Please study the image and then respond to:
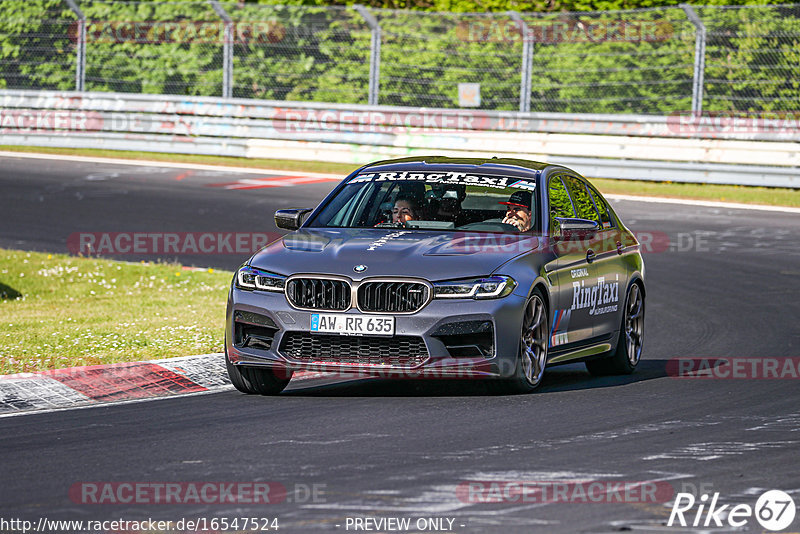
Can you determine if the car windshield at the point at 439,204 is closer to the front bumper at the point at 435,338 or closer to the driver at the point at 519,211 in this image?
the driver at the point at 519,211

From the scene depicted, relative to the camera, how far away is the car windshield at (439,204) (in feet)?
33.6

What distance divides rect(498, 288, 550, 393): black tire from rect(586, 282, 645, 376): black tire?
1329 mm

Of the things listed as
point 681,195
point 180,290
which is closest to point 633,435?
point 180,290

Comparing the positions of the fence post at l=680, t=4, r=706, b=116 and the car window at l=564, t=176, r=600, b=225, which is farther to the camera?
the fence post at l=680, t=4, r=706, b=116

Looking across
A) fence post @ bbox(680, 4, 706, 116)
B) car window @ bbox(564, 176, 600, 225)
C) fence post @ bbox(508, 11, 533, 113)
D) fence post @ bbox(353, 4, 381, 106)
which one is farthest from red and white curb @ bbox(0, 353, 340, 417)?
A: fence post @ bbox(353, 4, 381, 106)

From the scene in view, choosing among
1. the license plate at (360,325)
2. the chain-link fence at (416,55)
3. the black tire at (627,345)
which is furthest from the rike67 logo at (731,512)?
the chain-link fence at (416,55)

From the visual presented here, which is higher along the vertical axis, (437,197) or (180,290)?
(437,197)

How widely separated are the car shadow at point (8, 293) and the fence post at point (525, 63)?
1210 cm

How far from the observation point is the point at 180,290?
608 inches

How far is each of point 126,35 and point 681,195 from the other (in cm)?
1097

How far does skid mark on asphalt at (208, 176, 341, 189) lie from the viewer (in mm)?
24484

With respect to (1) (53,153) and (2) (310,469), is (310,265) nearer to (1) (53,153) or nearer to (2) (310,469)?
(2) (310,469)

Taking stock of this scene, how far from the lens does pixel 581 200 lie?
36.8 ft

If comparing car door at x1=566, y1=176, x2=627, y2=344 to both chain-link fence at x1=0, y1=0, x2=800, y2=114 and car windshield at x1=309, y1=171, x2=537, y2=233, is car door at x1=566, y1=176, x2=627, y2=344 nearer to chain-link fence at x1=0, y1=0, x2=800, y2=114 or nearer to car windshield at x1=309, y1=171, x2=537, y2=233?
car windshield at x1=309, y1=171, x2=537, y2=233
